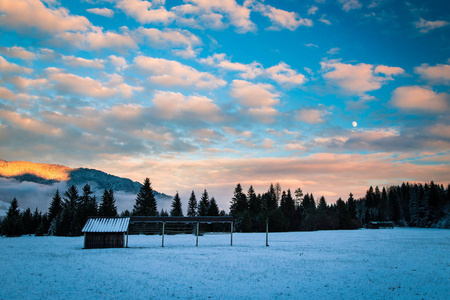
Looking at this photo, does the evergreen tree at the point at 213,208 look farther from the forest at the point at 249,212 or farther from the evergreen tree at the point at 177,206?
the evergreen tree at the point at 177,206

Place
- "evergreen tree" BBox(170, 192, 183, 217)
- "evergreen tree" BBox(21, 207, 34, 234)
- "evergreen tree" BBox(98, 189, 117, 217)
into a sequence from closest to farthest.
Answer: "evergreen tree" BBox(21, 207, 34, 234) → "evergreen tree" BBox(98, 189, 117, 217) → "evergreen tree" BBox(170, 192, 183, 217)

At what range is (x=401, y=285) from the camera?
1440 centimetres

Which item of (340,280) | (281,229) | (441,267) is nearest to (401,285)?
(340,280)

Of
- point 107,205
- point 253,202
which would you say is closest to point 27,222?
point 107,205

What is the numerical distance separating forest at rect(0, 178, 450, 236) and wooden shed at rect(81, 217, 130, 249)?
31.1 meters

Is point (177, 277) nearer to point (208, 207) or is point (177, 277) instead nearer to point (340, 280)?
point (340, 280)

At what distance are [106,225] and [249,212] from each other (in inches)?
2484

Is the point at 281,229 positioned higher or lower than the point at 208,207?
lower

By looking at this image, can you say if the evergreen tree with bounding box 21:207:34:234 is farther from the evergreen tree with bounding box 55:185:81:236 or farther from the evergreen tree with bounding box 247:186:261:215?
the evergreen tree with bounding box 247:186:261:215

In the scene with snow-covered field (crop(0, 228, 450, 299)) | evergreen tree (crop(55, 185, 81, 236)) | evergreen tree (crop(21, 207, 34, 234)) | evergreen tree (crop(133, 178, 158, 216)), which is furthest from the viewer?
evergreen tree (crop(133, 178, 158, 216))

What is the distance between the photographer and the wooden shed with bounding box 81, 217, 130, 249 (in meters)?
34.5

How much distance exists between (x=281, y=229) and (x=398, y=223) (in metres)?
63.0

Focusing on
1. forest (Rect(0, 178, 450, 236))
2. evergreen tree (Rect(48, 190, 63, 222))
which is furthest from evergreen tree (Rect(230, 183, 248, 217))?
evergreen tree (Rect(48, 190, 63, 222))

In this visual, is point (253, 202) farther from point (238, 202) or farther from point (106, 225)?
point (106, 225)
